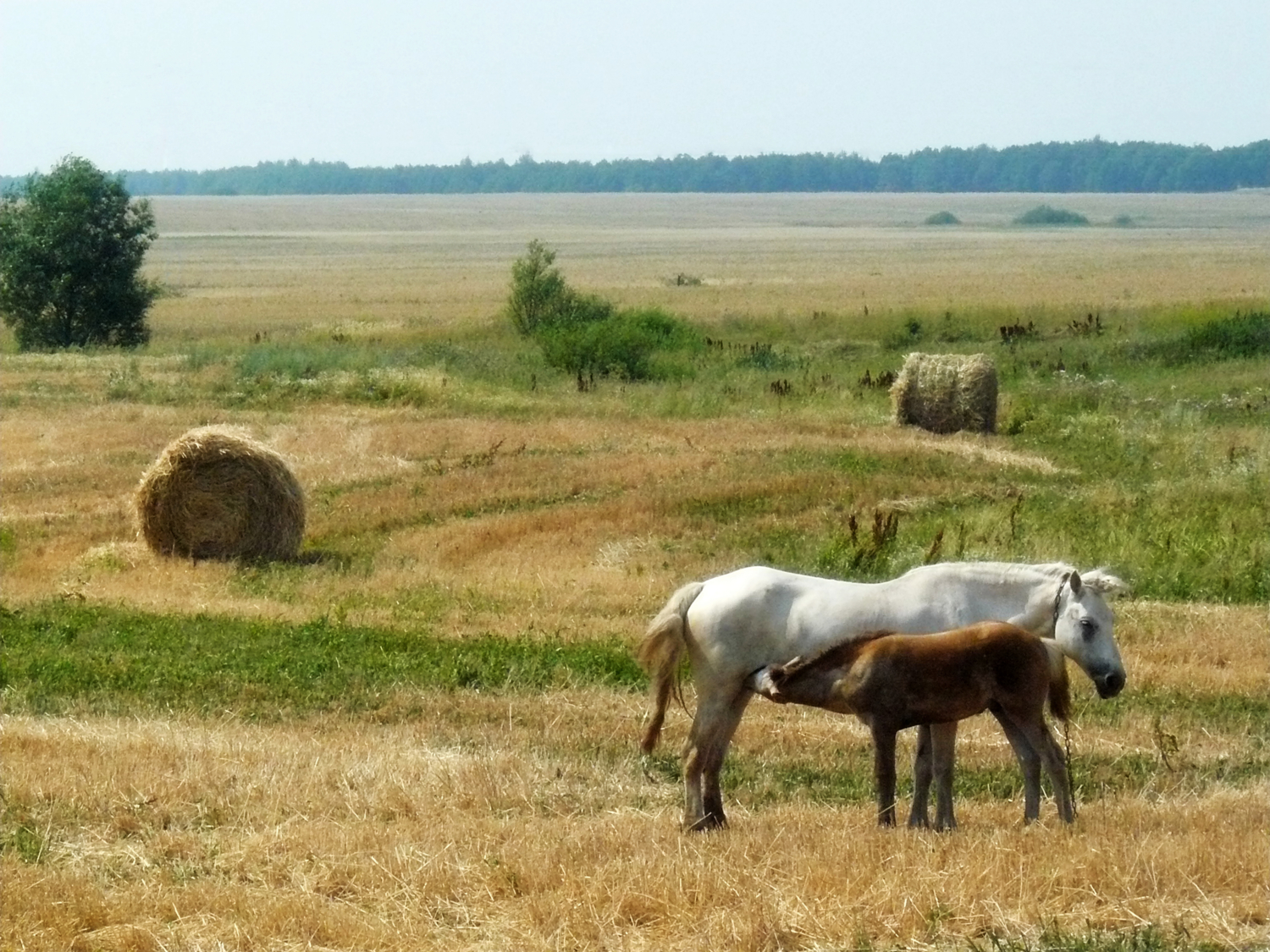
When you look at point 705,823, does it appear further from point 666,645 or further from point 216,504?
point 216,504

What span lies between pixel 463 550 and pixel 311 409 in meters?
15.3

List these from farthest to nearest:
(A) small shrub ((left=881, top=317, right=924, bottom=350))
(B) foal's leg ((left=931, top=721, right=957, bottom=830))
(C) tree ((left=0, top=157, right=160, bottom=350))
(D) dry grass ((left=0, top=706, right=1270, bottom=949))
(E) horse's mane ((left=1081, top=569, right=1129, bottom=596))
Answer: (C) tree ((left=0, top=157, right=160, bottom=350)), (A) small shrub ((left=881, top=317, right=924, bottom=350)), (E) horse's mane ((left=1081, top=569, right=1129, bottom=596)), (B) foal's leg ((left=931, top=721, right=957, bottom=830)), (D) dry grass ((left=0, top=706, right=1270, bottom=949))

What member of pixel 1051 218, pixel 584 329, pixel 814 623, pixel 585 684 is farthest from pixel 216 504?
pixel 1051 218

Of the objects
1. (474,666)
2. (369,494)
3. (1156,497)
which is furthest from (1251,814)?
(369,494)

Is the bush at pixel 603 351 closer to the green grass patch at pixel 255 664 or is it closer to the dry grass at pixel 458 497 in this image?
the dry grass at pixel 458 497

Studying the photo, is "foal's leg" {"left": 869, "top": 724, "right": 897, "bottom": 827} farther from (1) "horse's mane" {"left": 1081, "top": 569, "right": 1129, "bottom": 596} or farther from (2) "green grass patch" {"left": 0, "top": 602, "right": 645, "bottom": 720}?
(2) "green grass patch" {"left": 0, "top": 602, "right": 645, "bottom": 720}

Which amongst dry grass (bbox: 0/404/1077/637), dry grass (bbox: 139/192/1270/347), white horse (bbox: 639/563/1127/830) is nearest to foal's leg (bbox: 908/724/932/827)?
white horse (bbox: 639/563/1127/830)

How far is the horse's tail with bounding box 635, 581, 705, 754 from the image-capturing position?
29.7 ft

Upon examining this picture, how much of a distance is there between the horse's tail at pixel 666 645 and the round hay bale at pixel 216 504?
1181cm

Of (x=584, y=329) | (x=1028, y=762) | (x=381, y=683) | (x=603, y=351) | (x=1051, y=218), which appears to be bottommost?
(x=1051, y=218)

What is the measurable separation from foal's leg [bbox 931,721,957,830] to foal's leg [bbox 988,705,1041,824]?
274mm

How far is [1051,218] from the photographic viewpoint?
191000 millimetres

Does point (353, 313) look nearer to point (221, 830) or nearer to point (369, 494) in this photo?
point (369, 494)

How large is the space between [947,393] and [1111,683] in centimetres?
2168
